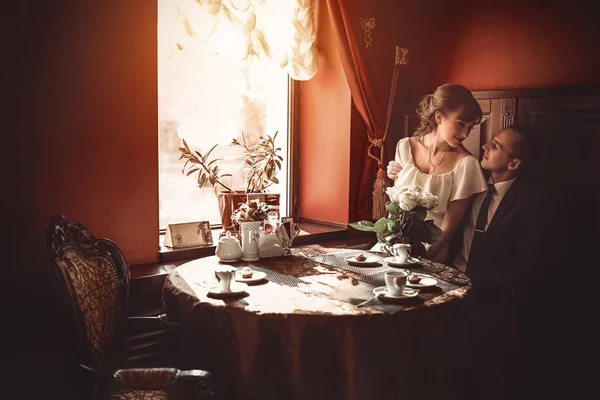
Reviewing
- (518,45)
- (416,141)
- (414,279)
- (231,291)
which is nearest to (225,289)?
(231,291)

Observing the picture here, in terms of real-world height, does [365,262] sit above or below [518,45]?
below

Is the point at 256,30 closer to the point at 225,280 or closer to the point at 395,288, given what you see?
the point at 225,280

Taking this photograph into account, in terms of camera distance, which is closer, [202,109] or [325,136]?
[202,109]

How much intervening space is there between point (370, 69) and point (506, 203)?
4.53 feet

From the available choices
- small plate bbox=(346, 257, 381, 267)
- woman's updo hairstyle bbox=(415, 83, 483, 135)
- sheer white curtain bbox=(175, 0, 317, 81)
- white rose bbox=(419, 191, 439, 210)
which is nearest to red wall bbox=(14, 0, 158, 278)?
sheer white curtain bbox=(175, 0, 317, 81)

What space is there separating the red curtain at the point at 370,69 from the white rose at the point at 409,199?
113 centimetres

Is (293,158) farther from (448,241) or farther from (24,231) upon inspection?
(24,231)

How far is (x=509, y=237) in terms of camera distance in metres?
3.48

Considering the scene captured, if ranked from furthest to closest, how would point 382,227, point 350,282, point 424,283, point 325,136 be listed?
point 325,136
point 382,227
point 350,282
point 424,283

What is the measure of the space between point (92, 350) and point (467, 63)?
3421 millimetres

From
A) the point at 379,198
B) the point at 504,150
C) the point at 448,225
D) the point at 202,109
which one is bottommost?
the point at 448,225

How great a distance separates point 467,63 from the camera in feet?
14.1

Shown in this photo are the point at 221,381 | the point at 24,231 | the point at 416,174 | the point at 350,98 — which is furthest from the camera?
the point at 350,98

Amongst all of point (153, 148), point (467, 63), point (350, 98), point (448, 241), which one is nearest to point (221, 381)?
point (153, 148)
